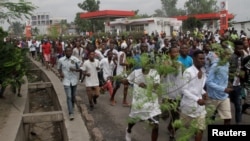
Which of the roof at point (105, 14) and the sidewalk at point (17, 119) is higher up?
the roof at point (105, 14)

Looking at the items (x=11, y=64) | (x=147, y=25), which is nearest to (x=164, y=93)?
(x=11, y=64)

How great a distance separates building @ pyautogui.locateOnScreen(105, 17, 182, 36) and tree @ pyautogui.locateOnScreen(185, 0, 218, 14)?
27641 mm

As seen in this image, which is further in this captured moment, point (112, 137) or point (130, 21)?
point (130, 21)

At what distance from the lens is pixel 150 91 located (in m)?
4.15

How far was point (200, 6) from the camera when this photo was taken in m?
75.8

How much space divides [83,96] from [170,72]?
794cm

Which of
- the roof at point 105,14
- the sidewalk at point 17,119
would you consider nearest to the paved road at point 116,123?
the sidewalk at point 17,119

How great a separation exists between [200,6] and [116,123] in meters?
70.3

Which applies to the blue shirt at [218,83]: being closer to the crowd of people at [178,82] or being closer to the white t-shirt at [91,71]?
the crowd of people at [178,82]

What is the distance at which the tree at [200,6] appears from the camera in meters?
73.9

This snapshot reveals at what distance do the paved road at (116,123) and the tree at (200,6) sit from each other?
66010 mm

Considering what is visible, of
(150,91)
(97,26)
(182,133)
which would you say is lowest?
(182,133)

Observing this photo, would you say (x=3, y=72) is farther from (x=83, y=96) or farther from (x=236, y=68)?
(x=236, y=68)

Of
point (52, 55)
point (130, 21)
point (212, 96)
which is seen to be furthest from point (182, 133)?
point (130, 21)
